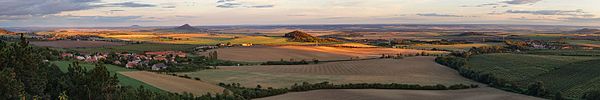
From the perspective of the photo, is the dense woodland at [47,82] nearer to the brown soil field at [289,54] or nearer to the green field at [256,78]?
the green field at [256,78]

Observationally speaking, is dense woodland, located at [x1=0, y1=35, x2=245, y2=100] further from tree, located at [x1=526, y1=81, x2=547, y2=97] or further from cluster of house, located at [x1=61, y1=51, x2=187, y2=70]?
cluster of house, located at [x1=61, y1=51, x2=187, y2=70]

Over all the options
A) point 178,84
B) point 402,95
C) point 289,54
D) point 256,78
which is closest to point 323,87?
point 402,95

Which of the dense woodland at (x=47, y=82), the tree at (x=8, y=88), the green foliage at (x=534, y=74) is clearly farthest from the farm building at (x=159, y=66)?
the tree at (x=8, y=88)

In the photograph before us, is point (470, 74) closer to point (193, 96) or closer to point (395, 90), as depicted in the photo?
point (395, 90)

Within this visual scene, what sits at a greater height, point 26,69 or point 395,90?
point 26,69

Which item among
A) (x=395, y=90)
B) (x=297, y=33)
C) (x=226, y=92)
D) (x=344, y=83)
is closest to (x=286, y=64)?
(x=344, y=83)
